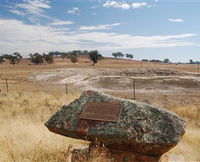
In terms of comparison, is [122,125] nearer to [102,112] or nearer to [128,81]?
[102,112]

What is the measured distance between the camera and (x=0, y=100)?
14.6 metres

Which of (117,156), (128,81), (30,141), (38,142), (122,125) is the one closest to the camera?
(122,125)

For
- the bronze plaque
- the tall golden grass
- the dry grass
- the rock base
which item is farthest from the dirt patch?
the rock base

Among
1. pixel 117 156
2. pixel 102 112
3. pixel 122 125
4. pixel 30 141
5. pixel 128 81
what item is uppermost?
pixel 102 112

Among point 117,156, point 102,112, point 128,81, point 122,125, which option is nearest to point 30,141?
point 102,112

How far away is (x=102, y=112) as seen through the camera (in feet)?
18.7

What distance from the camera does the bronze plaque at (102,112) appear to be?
5.54m

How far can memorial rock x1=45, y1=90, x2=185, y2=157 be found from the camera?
520 cm

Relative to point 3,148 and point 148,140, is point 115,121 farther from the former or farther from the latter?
point 3,148

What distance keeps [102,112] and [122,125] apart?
1.91ft

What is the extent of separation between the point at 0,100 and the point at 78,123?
34.0 feet

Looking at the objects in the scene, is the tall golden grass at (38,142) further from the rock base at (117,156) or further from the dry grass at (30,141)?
the rock base at (117,156)

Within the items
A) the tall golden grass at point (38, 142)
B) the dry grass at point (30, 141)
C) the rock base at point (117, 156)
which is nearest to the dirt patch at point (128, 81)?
the tall golden grass at point (38, 142)

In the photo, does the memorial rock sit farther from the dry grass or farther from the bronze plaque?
the dry grass
